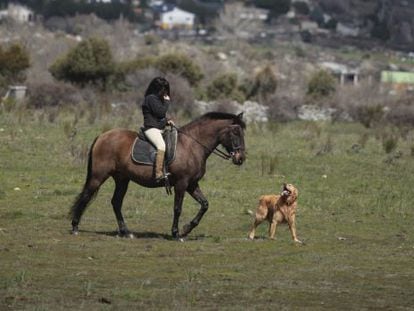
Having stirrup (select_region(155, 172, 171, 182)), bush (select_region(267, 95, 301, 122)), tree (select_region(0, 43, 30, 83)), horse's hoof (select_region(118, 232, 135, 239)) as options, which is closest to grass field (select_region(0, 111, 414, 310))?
horse's hoof (select_region(118, 232, 135, 239))

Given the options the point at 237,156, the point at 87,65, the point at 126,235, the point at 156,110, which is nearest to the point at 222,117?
the point at 237,156

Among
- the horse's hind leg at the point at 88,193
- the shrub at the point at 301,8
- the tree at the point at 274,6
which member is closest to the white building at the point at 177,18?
the tree at the point at 274,6

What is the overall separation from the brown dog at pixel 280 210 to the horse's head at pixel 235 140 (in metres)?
0.74

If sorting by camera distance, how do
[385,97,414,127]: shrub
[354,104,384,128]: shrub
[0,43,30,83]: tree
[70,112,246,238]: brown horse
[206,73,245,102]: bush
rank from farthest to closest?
[206,73,245,102]: bush → [0,43,30,83]: tree → [385,97,414,127]: shrub → [354,104,384,128]: shrub → [70,112,246,238]: brown horse

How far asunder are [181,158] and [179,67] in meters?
45.5

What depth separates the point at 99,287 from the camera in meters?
14.1

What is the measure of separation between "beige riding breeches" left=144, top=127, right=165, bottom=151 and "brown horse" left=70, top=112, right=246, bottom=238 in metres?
0.31

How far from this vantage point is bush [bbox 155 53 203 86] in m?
63.4

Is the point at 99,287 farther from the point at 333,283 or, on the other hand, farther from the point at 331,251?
the point at 331,251

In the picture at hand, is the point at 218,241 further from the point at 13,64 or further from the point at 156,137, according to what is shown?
the point at 13,64

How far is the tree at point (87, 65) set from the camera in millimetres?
58375

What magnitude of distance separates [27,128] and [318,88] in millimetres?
32995

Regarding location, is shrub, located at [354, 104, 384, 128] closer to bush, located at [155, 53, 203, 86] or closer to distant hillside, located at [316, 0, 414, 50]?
bush, located at [155, 53, 203, 86]

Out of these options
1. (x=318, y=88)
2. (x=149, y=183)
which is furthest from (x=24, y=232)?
(x=318, y=88)
